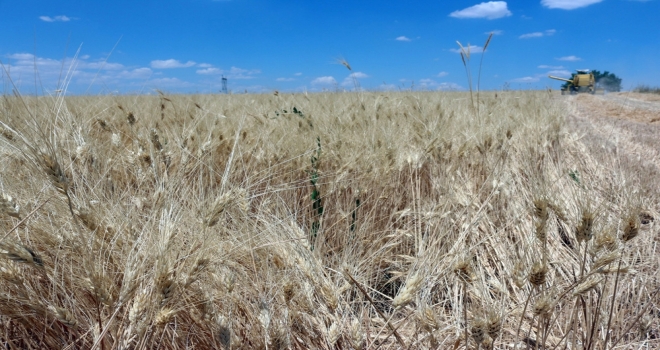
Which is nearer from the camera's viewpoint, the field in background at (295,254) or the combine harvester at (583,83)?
the field in background at (295,254)

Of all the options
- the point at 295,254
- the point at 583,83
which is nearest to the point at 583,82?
the point at 583,83

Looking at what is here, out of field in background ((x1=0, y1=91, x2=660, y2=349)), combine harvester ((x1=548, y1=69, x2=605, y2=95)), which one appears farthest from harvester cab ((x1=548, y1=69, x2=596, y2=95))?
field in background ((x1=0, y1=91, x2=660, y2=349))

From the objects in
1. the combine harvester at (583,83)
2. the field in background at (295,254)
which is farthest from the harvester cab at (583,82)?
the field in background at (295,254)

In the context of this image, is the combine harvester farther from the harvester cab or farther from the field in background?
the field in background

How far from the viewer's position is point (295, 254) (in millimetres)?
1162

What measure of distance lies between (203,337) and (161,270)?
41 centimetres

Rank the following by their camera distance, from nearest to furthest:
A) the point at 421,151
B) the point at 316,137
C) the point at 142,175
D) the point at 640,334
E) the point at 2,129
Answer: the point at 640,334
the point at 2,129
the point at 142,175
the point at 421,151
the point at 316,137

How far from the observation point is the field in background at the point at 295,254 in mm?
894

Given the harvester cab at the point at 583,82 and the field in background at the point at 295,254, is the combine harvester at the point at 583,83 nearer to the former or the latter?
the harvester cab at the point at 583,82

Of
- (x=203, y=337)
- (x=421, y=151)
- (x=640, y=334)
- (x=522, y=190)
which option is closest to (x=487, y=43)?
(x=421, y=151)

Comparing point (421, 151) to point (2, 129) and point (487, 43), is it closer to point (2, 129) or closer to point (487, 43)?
point (487, 43)

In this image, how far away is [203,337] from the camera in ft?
3.61

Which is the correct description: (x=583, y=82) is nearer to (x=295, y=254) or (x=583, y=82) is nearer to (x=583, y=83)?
(x=583, y=83)

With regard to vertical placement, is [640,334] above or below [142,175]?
below
